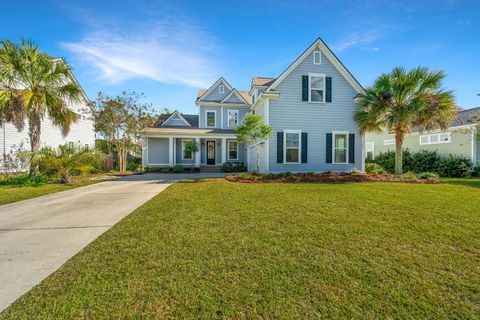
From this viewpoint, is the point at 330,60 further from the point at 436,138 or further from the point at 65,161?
the point at 65,161

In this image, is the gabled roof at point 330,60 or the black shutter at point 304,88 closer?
the gabled roof at point 330,60

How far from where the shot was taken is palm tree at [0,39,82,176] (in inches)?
361

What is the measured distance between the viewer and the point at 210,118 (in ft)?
67.9

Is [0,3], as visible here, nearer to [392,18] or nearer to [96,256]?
[96,256]

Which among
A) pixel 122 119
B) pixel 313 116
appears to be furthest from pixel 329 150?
pixel 122 119

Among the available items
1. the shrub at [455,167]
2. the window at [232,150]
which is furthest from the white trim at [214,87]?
the shrub at [455,167]

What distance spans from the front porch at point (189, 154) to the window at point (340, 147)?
8.69 m

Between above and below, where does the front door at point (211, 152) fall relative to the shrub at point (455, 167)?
above

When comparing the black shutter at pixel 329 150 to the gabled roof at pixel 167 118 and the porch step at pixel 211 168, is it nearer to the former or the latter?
the porch step at pixel 211 168

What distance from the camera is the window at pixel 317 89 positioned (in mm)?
12195

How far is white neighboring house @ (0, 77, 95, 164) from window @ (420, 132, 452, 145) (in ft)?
76.2

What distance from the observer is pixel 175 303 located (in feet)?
6.64

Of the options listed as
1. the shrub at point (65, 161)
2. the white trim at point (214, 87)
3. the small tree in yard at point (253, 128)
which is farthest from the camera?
the white trim at point (214, 87)

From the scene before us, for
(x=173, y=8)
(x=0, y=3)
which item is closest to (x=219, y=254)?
(x=173, y=8)
